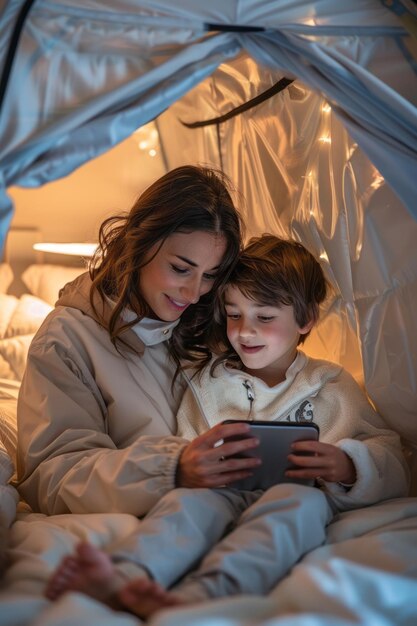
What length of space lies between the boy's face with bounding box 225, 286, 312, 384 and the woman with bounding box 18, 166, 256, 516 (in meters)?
0.08

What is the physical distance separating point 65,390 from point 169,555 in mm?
602

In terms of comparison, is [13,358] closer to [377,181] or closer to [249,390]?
[249,390]

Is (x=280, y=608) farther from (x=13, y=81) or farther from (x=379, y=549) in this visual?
(x=13, y=81)

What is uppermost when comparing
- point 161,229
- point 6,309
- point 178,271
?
point 6,309

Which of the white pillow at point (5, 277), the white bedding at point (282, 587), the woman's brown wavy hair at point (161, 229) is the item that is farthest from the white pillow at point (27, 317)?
the white bedding at point (282, 587)

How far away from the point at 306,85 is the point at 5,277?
168cm

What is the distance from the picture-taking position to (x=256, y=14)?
1.51 metres

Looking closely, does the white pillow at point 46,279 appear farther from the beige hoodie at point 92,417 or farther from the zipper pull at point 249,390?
the zipper pull at point 249,390

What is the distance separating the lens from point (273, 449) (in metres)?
1.66

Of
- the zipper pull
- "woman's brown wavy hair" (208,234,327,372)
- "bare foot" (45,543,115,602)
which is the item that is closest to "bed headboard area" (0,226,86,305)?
"woman's brown wavy hair" (208,234,327,372)

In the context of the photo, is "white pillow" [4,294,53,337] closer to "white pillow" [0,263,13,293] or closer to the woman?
"white pillow" [0,263,13,293]

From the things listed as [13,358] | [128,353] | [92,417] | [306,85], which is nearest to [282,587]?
[92,417]

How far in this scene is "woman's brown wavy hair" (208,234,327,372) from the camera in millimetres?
1964

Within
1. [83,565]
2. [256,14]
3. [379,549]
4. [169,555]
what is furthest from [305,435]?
[256,14]
